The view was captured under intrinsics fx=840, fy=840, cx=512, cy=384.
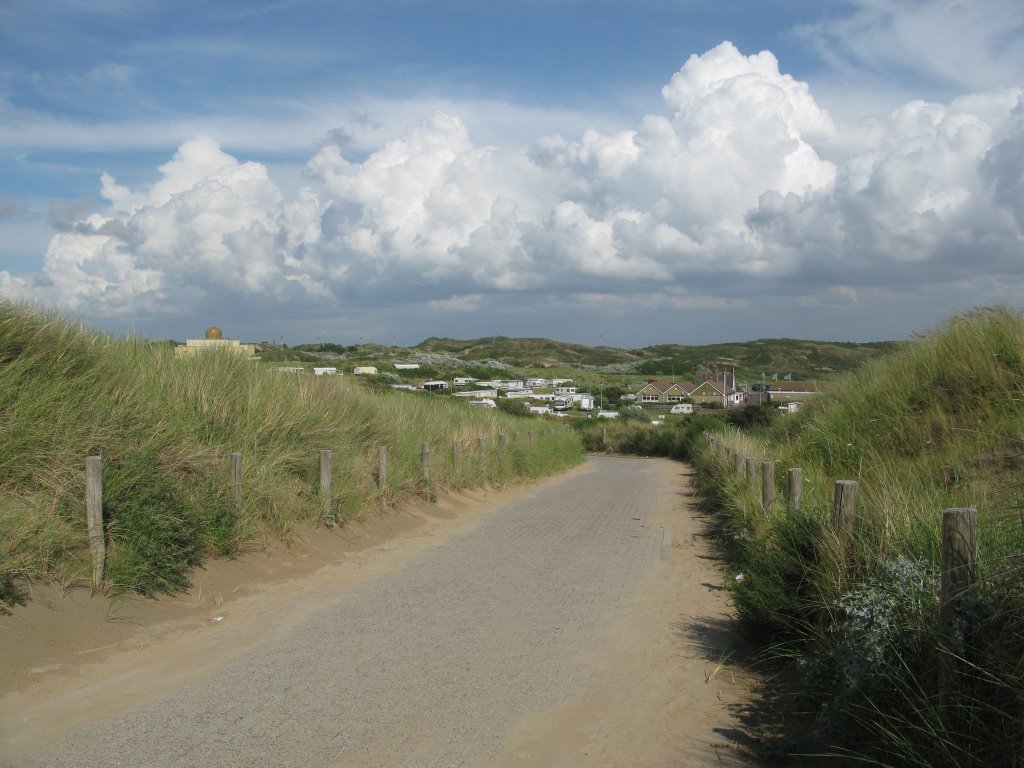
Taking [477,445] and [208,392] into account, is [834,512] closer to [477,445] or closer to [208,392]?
[208,392]

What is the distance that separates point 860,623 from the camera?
16.7 feet

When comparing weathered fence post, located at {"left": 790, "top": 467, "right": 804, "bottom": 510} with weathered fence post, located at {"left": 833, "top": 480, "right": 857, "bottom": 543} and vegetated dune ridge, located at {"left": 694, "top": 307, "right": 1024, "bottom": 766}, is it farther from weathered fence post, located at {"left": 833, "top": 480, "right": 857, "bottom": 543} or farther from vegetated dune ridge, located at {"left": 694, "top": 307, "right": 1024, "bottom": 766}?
weathered fence post, located at {"left": 833, "top": 480, "right": 857, "bottom": 543}

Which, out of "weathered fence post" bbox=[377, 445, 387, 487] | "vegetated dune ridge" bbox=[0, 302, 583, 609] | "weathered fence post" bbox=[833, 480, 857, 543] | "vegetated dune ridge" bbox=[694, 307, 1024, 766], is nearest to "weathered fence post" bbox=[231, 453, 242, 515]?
"vegetated dune ridge" bbox=[0, 302, 583, 609]

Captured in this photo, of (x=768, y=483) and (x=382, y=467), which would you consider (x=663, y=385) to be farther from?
(x=768, y=483)

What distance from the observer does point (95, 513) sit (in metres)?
8.09

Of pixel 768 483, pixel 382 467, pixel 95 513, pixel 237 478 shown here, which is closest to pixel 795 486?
pixel 768 483

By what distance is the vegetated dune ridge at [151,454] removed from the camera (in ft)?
26.7

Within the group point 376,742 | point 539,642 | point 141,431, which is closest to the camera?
point 376,742

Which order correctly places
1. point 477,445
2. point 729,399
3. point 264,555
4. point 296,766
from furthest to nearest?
point 729,399
point 477,445
point 264,555
point 296,766

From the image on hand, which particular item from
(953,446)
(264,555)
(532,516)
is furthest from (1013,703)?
Answer: (532,516)

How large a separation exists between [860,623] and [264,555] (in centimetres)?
798

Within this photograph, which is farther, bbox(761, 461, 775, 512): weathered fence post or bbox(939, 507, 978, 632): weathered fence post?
bbox(761, 461, 775, 512): weathered fence post

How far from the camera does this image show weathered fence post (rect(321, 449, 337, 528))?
13.1 meters

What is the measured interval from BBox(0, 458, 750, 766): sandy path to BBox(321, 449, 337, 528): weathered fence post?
1.42 meters
